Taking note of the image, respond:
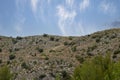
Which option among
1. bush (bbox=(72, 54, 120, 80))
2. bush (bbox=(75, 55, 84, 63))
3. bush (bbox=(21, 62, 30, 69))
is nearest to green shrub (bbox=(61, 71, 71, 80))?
bush (bbox=(21, 62, 30, 69))

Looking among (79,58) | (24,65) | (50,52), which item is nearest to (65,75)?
(24,65)

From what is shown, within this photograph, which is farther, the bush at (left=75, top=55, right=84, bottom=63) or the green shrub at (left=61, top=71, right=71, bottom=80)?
the bush at (left=75, top=55, right=84, bottom=63)

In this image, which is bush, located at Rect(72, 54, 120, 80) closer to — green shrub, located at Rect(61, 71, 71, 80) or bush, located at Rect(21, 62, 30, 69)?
green shrub, located at Rect(61, 71, 71, 80)

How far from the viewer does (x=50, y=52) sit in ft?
344

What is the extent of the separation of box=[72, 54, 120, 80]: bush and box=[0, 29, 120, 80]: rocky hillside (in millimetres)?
27497

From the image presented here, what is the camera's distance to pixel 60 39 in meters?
124

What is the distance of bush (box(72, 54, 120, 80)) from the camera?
48869 millimetres

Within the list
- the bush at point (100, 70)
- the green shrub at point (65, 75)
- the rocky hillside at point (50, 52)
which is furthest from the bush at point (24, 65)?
the bush at point (100, 70)

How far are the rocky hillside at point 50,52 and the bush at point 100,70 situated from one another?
90.2 ft

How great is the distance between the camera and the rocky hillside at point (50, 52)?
85.6 meters

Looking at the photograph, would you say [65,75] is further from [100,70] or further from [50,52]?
[100,70]

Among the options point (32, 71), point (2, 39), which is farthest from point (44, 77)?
point (2, 39)

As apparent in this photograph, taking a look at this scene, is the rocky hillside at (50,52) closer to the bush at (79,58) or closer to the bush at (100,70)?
the bush at (79,58)

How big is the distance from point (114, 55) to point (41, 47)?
32121 millimetres
